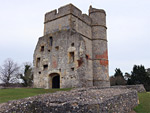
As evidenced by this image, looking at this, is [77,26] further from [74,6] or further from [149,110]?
[149,110]

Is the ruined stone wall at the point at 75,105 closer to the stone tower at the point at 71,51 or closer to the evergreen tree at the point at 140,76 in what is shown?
the stone tower at the point at 71,51

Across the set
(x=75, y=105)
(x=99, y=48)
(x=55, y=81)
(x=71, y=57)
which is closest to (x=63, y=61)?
(x=71, y=57)

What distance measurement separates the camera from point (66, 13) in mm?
20984

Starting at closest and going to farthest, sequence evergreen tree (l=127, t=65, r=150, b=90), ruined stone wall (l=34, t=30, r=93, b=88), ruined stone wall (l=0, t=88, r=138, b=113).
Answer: ruined stone wall (l=0, t=88, r=138, b=113) < ruined stone wall (l=34, t=30, r=93, b=88) < evergreen tree (l=127, t=65, r=150, b=90)

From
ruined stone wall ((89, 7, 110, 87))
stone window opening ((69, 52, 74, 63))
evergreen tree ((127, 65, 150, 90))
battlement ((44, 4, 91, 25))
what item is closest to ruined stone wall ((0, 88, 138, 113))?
stone window opening ((69, 52, 74, 63))

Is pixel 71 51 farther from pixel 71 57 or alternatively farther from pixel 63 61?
pixel 63 61

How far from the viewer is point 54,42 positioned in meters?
20.5

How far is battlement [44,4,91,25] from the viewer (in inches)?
822

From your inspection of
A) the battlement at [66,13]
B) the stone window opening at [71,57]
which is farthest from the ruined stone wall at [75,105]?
the battlement at [66,13]

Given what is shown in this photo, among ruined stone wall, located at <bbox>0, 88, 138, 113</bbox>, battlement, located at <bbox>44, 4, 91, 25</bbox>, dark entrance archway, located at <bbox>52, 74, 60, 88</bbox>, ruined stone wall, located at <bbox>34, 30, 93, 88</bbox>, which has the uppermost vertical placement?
battlement, located at <bbox>44, 4, 91, 25</bbox>

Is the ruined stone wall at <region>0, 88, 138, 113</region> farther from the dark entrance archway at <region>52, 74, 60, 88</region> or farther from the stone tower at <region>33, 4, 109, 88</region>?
the dark entrance archway at <region>52, 74, 60, 88</region>

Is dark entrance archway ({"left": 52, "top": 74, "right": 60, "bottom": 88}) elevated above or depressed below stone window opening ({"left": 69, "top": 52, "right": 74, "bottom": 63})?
below

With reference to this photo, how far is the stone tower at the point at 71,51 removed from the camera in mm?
17969

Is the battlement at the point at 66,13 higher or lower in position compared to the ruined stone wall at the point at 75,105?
higher
